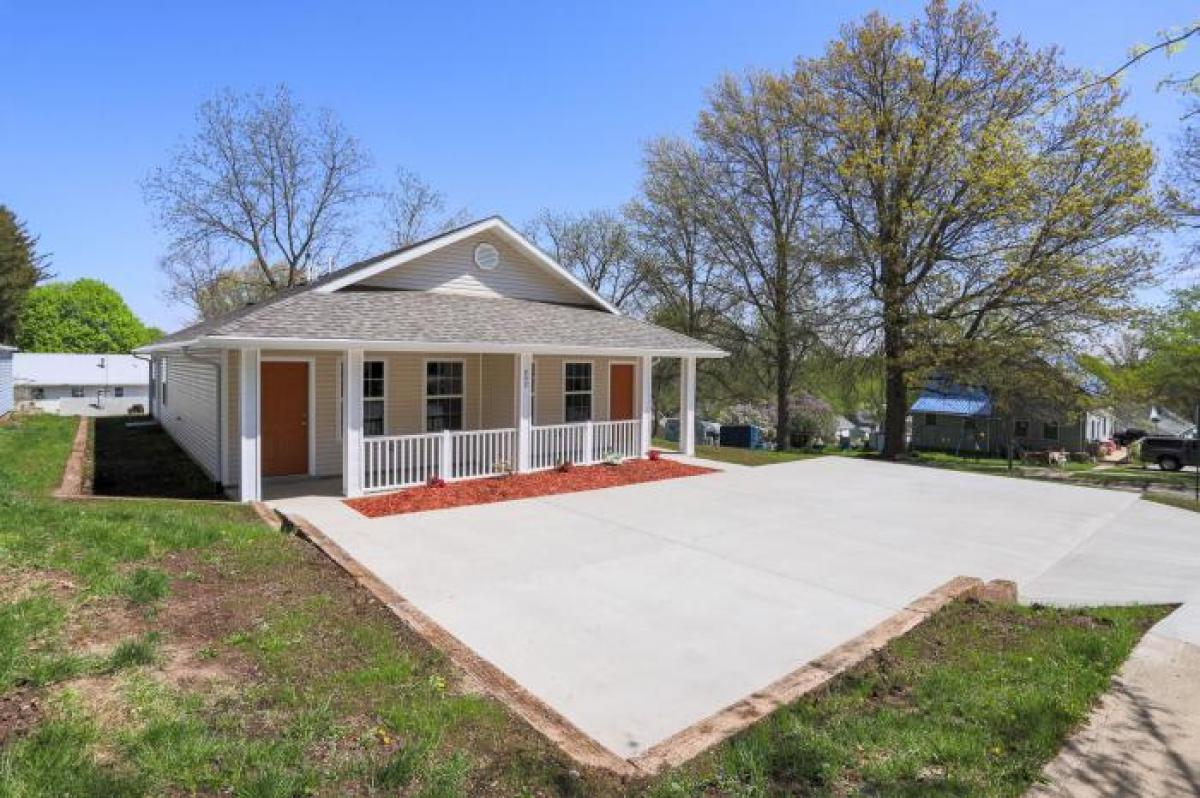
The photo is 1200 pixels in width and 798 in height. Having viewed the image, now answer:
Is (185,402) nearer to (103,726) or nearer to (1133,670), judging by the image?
(103,726)

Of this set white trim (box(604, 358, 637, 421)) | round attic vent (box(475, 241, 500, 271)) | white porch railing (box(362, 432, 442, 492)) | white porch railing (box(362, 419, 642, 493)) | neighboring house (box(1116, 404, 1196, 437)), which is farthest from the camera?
neighboring house (box(1116, 404, 1196, 437))

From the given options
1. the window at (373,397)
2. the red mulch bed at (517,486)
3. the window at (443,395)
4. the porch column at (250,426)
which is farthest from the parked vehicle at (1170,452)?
the porch column at (250,426)

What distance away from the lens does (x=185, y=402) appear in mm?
16609

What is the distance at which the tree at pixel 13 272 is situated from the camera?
48250 millimetres

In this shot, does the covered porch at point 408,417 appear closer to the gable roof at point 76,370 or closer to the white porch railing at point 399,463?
the white porch railing at point 399,463

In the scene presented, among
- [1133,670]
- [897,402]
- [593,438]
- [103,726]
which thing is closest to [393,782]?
[103,726]

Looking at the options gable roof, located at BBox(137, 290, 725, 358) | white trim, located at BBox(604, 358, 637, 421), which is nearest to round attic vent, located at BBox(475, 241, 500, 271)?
gable roof, located at BBox(137, 290, 725, 358)

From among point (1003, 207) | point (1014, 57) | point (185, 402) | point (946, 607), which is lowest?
point (946, 607)

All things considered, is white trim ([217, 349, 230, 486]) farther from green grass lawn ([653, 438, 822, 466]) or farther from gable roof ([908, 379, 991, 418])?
gable roof ([908, 379, 991, 418])

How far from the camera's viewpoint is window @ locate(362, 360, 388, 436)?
12.9m

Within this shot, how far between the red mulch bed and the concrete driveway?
49cm

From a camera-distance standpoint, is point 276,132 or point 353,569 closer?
point 353,569

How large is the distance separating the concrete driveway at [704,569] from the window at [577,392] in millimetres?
3739

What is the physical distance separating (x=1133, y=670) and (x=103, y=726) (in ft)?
20.5
